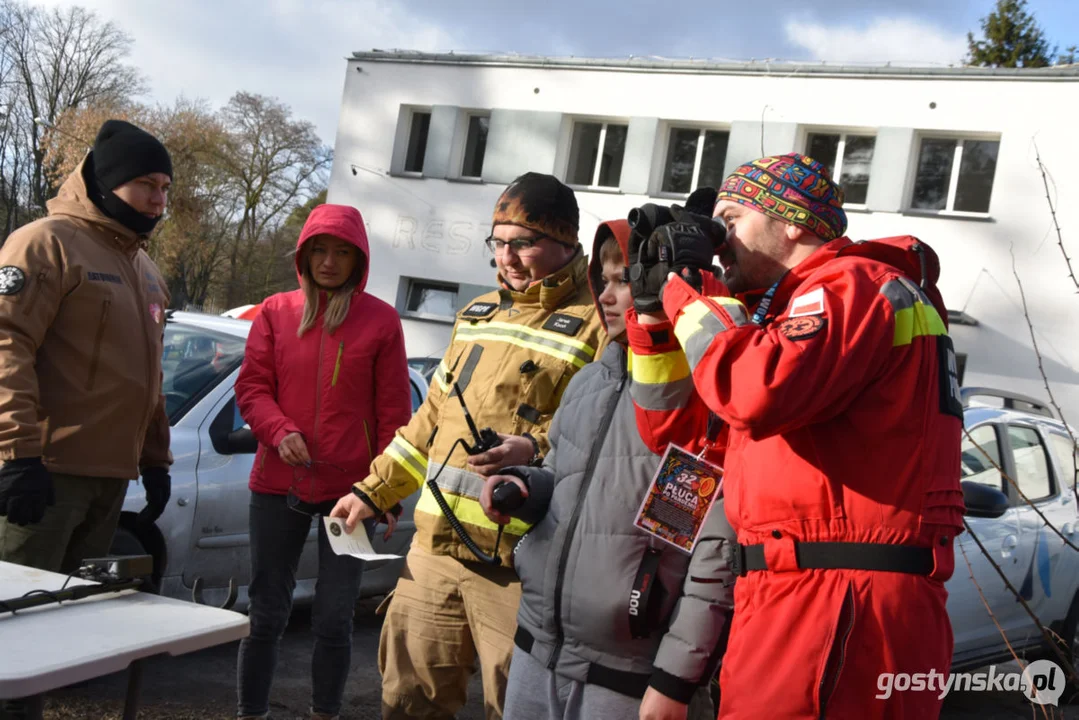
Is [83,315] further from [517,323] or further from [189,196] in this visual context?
[189,196]

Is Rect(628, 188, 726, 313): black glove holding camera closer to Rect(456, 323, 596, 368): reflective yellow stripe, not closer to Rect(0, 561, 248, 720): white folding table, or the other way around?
Rect(456, 323, 596, 368): reflective yellow stripe

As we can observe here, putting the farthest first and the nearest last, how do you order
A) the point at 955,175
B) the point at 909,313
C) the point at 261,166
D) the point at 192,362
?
the point at 261,166 → the point at 955,175 → the point at 192,362 → the point at 909,313

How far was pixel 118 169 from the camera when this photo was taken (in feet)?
12.0

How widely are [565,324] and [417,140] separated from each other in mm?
20777

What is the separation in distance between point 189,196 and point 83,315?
148 ft

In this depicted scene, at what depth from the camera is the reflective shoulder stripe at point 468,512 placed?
304 centimetres

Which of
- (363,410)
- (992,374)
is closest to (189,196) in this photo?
(992,374)

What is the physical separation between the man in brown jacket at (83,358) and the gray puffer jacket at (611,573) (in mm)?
1612

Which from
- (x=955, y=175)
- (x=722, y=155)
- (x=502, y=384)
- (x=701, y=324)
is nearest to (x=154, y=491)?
(x=502, y=384)

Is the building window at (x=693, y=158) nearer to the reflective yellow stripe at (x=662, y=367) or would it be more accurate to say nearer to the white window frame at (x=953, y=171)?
the white window frame at (x=953, y=171)

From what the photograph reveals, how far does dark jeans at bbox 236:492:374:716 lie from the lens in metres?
3.94

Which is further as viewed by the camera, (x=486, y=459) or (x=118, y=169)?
(x=118, y=169)

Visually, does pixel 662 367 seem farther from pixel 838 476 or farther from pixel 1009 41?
pixel 1009 41

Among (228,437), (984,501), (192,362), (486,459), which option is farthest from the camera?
(192,362)
